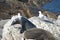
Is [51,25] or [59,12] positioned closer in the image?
[51,25]

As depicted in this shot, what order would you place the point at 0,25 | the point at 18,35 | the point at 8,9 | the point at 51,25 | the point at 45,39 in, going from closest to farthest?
1. the point at 45,39
2. the point at 18,35
3. the point at 51,25
4. the point at 0,25
5. the point at 8,9

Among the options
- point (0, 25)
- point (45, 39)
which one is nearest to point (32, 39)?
point (45, 39)

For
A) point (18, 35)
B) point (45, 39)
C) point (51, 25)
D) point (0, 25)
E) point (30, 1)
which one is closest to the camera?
point (45, 39)

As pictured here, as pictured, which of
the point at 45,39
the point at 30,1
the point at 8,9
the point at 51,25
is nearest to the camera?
the point at 45,39

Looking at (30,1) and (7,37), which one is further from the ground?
(7,37)

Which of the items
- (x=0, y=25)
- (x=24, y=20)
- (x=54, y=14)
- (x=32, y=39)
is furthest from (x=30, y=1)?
(x=32, y=39)

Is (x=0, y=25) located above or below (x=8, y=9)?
above

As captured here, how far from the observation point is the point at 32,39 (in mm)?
3955

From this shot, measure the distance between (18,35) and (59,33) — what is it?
0.84 metres

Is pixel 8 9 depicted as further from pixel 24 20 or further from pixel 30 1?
pixel 24 20

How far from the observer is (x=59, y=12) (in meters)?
14.8

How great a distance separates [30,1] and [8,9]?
484 cm

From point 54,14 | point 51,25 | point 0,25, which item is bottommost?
point 54,14

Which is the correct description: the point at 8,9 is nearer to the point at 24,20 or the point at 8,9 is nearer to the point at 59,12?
the point at 59,12
